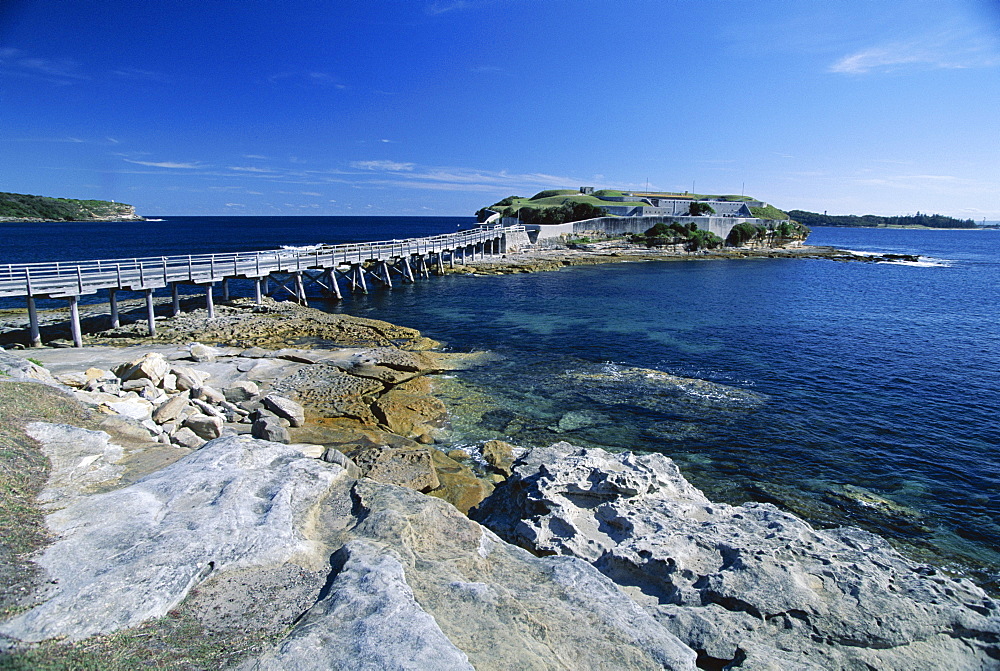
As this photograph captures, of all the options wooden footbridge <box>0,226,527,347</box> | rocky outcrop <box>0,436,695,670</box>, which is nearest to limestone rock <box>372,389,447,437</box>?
rocky outcrop <box>0,436,695,670</box>

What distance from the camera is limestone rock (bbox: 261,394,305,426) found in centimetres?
1484

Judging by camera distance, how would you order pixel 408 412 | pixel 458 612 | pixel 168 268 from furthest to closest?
pixel 168 268 → pixel 408 412 → pixel 458 612

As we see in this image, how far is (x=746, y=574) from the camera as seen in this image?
7.35 m

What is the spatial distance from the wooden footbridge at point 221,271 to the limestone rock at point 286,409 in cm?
1336

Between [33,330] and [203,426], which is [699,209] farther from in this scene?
[203,426]

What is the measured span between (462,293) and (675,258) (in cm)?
4421

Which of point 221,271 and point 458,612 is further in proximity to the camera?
point 221,271

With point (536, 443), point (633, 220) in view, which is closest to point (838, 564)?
point (536, 443)

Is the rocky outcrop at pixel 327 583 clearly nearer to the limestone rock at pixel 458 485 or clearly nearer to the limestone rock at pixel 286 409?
the limestone rock at pixel 458 485

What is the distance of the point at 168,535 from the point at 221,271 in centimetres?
2743

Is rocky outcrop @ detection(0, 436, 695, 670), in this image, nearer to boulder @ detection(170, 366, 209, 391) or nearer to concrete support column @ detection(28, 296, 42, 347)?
boulder @ detection(170, 366, 209, 391)

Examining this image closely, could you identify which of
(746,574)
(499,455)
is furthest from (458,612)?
(499,455)

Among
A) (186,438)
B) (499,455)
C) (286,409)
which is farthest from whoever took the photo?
(286,409)

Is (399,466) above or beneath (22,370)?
beneath
